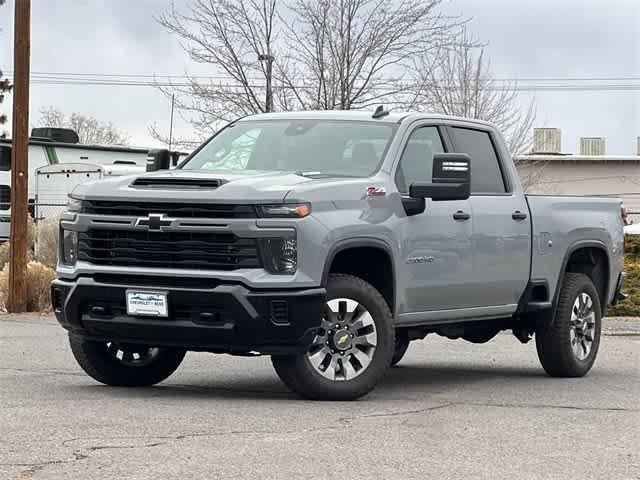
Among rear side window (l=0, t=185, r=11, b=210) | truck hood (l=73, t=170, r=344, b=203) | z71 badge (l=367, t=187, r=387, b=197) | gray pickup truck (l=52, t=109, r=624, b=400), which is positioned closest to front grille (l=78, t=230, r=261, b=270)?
gray pickup truck (l=52, t=109, r=624, b=400)

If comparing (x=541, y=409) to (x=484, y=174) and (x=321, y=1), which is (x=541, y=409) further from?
(x=321, y=1)

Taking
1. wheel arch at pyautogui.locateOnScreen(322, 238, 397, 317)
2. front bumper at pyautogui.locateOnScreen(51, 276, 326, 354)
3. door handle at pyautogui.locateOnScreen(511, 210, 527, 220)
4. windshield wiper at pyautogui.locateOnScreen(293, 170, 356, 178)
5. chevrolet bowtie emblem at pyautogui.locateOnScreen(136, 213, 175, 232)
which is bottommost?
front bumper at pyautogui.locateOnScreen(51, 276, 326, 354)

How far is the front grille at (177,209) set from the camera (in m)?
9.03

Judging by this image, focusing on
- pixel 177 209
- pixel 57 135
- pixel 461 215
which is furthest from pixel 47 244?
pixel 177 209

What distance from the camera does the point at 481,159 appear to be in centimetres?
1138

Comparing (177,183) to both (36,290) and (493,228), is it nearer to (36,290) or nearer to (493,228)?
(493,228)

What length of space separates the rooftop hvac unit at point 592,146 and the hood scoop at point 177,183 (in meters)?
67.2

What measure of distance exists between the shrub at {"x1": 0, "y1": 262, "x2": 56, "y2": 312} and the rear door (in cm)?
1023

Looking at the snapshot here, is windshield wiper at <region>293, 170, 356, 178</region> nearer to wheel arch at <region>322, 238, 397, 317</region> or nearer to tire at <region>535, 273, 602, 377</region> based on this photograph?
wheel arch at <region>322, 238, 397, 317</region>

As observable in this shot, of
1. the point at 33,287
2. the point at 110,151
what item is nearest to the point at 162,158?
the point at 33,287

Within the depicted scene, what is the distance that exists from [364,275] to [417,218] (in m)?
0.56

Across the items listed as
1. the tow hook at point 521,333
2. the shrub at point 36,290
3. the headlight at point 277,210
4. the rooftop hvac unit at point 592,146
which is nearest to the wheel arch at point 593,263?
the tow hook at point 521,333

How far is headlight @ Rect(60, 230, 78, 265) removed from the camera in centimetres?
972

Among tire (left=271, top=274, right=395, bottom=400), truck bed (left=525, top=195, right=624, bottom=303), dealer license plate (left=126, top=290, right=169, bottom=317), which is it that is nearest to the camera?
dealer license plate (left=126, top=290, right=169, bottom=317)
